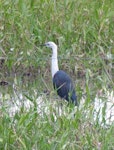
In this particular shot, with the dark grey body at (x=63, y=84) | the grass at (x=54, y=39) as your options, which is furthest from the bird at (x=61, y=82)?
the grass at (x=54, y=39)

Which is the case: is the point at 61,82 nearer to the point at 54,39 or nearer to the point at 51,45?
the point at 51,45

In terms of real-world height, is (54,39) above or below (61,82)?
above

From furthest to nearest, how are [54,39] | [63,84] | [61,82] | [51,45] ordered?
[54,39]
[51,45]
[61,82]
[63,84]

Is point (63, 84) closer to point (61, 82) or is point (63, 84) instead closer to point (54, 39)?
point (61, 82)

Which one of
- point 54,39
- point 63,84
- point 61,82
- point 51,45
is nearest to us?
point 63,84

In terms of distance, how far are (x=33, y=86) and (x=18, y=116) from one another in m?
2.60

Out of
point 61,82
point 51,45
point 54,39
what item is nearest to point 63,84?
point 61,82

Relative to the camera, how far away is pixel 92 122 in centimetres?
655

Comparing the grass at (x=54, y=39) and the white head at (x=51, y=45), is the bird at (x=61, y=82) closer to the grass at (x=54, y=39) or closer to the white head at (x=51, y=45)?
the white head at (x=51, y=45)

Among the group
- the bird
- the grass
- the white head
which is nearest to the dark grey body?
the bird

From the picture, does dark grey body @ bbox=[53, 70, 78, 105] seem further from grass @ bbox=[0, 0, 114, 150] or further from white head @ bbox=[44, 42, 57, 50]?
white head @ bbox=[44, 42, 57, 50]

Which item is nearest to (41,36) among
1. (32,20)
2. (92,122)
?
(32,20)

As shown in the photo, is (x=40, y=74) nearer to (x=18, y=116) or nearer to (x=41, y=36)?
(x=41, y=36)

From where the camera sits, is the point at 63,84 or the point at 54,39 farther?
the point at 54,39
